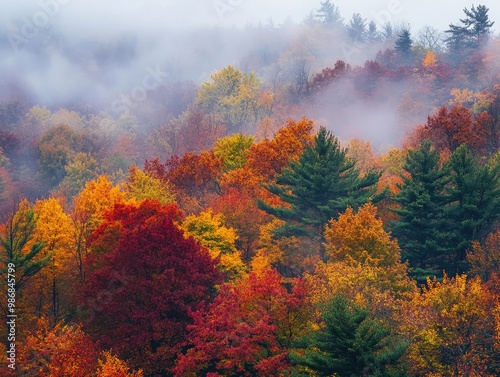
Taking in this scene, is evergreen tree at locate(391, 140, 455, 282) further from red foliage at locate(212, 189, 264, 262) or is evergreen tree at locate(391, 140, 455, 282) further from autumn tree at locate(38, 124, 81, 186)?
autumn tree at locate(38, 124, 81, 186)

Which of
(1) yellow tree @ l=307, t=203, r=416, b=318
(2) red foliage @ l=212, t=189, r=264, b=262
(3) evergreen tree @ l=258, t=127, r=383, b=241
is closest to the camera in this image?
(1) yellow tree @ l=307, t=203, r=416, b=318

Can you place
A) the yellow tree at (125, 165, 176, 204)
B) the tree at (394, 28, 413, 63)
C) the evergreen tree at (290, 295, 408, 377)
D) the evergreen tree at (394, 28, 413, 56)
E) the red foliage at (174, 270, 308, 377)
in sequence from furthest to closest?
1. the evergreen tree at (394, 28, 413, 56)
2. the tree at (394, 28, 413, 63)
3. the yellow tree at (125, 165, 176, 204)
4. the red foliage at (174, 270, 308, 377)
5. the evergreen tree at (290, 295, 408, 377)

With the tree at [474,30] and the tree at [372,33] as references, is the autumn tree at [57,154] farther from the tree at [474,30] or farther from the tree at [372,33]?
the tree at [372,33]

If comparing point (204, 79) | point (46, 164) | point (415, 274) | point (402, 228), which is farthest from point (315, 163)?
point (204, 79)

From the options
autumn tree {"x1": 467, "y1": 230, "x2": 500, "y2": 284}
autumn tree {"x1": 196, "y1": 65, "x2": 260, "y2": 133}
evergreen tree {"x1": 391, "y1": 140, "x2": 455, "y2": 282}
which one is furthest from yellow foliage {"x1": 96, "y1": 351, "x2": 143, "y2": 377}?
autumn tree {"x1": 196, "y1": 65, "x2": 260, "y2": 133}

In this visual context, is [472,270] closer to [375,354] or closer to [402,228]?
[402,228]

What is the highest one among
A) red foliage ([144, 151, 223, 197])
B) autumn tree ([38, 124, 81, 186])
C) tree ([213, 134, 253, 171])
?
autumn tree ([38, 124, 81, 186])

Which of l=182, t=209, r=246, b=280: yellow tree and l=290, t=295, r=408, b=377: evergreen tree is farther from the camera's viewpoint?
l=182, t=209, r=246, b=280: yellow tree

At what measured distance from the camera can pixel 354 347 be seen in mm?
22219

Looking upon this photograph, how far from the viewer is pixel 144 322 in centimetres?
3269

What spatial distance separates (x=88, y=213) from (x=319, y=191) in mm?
18308

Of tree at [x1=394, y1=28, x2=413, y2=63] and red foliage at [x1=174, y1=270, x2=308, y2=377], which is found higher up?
tree at [x1=394, y1=28, x2=413, y2=63]

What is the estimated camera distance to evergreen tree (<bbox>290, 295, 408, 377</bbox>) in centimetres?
2228

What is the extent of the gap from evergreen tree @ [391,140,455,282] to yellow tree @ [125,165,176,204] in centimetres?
2374
